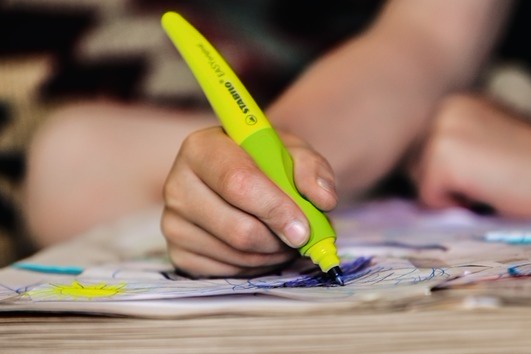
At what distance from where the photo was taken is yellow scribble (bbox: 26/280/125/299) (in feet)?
1.06

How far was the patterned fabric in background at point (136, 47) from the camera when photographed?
0.73 metres

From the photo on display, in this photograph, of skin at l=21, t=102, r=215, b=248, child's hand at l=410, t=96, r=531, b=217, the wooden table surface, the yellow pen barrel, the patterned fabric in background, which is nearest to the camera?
the wooden table surface

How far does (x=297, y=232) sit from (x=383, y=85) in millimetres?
231

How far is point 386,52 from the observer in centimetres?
54

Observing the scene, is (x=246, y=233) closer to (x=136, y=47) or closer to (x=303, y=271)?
(x=303, y=271)

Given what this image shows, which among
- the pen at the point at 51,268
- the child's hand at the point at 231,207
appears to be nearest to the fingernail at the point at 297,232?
the child's hand at the point at 231,207

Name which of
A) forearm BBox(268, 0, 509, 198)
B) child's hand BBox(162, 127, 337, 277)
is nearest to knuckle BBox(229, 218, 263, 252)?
child's hand BBox(162, 127, 337, 277)

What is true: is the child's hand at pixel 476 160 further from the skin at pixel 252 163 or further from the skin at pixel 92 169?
the skin at pixel 92 169

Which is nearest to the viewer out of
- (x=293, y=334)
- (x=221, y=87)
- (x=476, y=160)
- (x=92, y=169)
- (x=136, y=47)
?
(x=293, y=334)

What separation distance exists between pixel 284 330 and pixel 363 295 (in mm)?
39

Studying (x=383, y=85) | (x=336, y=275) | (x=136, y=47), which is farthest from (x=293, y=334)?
(x=136, y=47)

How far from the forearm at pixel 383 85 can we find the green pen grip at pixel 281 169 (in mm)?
113

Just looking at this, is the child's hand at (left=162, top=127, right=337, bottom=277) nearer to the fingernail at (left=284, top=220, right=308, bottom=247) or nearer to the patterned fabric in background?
the fingernail at (left=284, top=220, right=308, bottom=247)

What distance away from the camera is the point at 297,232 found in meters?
0.32
